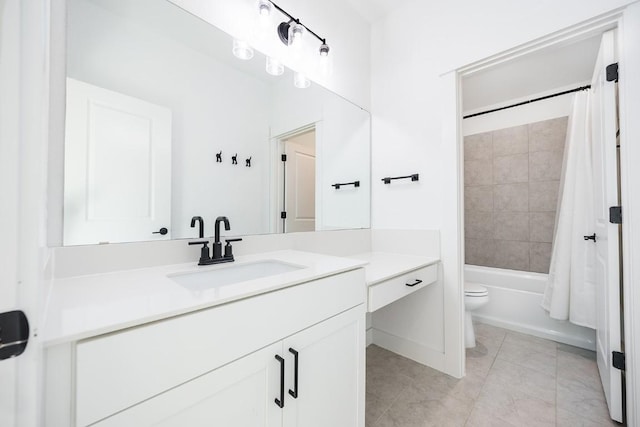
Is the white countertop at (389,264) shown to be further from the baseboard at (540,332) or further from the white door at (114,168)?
the baseboard at (540,332)

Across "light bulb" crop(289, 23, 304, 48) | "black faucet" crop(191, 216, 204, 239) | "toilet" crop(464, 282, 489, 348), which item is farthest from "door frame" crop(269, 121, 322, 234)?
"toilet" crop(464, 282, 489, 348)

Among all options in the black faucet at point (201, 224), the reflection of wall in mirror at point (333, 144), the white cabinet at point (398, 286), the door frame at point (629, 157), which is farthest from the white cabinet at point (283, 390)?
the door frame at point (629, 157)

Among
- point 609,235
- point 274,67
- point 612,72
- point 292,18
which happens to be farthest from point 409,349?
point 292,18

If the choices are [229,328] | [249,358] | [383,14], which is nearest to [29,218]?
[229,328]

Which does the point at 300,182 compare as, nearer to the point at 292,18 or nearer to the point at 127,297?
the point at 292,18

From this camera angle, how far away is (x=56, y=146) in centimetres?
83

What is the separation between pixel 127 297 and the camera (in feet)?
2.10

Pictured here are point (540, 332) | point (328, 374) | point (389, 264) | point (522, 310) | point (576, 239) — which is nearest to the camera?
point (328, 374)

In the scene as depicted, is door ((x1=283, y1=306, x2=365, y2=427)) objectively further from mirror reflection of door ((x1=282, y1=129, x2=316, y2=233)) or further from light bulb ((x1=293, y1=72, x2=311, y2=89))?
light bulb ((x1=293, y1=72, x2=311, y2=89))

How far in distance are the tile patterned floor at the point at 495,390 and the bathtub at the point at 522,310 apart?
4.9 inches

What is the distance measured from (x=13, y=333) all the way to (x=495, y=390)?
2016 millimetres

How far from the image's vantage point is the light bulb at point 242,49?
1254 millimetres

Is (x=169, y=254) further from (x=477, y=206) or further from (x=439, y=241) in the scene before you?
(x=477, y=206)

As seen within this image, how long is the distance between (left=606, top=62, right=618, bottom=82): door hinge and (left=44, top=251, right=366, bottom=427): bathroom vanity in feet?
5.12
